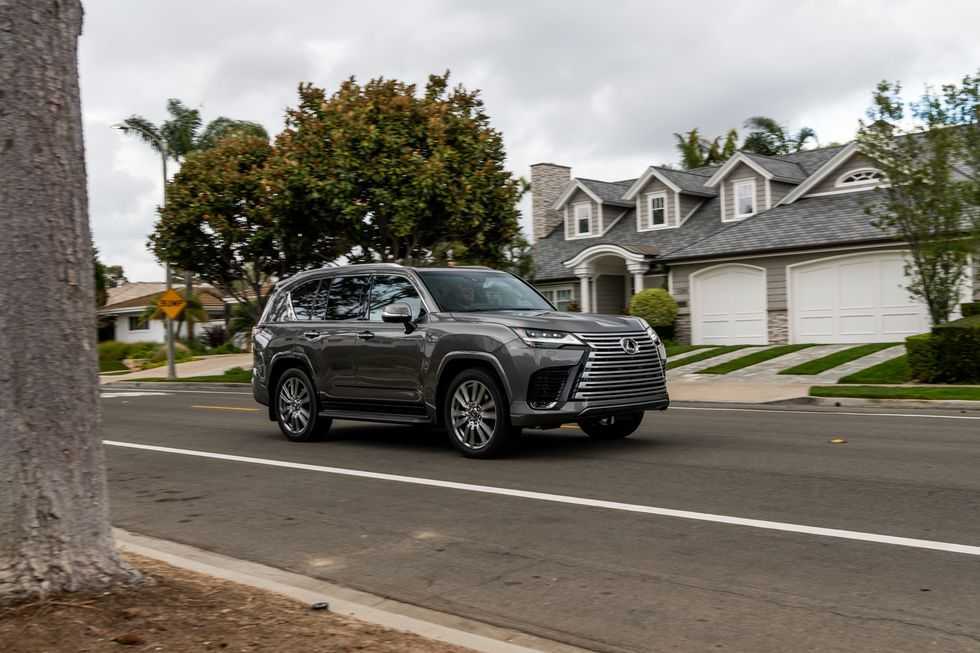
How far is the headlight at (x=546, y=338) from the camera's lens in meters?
9.63

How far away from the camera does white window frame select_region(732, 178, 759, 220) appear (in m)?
33.4

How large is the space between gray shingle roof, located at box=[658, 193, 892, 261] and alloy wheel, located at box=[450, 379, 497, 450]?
19.9 meters

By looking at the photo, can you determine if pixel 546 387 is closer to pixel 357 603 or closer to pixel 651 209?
pixel 357 603

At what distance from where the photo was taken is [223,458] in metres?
11.1

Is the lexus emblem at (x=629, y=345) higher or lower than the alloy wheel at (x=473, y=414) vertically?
higher

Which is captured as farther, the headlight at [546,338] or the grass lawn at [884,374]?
the grass lawn at [884,374]

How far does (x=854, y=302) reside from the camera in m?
28.1

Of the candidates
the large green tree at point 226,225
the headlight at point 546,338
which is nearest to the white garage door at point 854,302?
the large green tree at point 226,225

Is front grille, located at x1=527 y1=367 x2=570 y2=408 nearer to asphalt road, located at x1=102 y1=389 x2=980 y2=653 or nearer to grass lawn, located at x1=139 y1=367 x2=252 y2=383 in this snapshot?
asphalt road, located at x1=102 y1=389 x2=980 y2=653

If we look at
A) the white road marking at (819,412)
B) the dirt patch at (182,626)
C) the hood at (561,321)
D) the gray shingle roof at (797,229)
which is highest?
the gray shingle roof at (797,229)

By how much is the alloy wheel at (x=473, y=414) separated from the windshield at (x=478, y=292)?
3.19 ft

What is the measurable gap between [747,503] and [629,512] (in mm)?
924

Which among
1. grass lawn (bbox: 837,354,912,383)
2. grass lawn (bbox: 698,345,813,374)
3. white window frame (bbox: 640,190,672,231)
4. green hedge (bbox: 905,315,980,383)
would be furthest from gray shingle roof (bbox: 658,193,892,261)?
green hedge (bbox: 905,315,980,383)

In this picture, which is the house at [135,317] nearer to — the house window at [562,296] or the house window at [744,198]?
the house window at [562,296]
